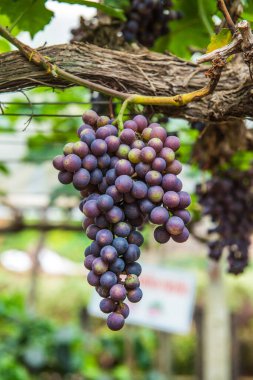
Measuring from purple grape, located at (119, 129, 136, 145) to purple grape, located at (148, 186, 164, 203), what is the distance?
0.08 m

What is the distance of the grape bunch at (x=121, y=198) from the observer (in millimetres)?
677

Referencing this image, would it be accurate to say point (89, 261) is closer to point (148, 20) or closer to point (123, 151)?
point (123, 151)

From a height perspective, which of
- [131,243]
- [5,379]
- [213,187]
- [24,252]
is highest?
[24,252]

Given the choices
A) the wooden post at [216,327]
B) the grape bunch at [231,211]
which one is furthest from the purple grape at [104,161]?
the wooden post at [216,327]

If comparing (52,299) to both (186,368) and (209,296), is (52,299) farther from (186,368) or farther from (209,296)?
(209,296)

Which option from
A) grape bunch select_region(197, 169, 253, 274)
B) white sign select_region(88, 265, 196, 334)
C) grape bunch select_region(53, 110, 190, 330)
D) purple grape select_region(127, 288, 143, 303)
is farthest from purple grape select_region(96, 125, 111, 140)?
white sign select_region(88, 265, 196, 334)

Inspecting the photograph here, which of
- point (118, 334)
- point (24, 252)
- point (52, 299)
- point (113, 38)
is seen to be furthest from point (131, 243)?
point (52, 299)

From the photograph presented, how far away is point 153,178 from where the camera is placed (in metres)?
0.69

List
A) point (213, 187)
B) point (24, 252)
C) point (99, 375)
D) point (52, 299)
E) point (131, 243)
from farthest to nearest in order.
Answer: point (52, 299) → point (24, 252) → point (99, 375) → point (213, 187) → point (131, 243)

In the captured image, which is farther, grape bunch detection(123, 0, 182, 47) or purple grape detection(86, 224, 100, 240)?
grape bunch detection(123, 0, 182, 47)

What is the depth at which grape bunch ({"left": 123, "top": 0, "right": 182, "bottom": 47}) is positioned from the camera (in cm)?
142

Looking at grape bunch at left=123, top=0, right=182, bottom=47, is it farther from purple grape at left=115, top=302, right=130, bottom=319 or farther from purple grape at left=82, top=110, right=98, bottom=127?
purple grape at left=115, top=302, right=130, bottom=319

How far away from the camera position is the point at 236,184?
5.71 feet

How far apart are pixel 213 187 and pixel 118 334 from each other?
5.07 meters
